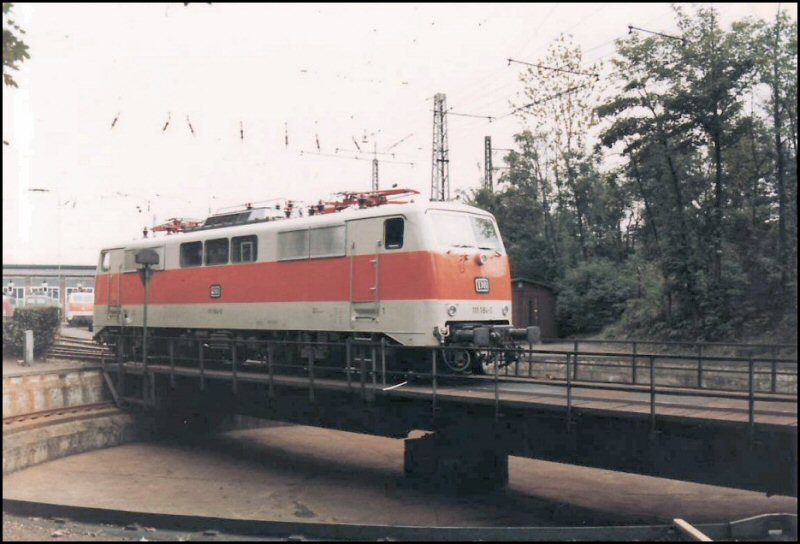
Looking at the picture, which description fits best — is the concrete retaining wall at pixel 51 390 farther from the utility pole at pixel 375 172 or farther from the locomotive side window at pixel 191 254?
the utility pole at pixel 375 172

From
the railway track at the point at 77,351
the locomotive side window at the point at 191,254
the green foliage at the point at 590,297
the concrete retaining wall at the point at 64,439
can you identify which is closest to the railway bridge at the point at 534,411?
the concrete retaining wall at the point at 64,439

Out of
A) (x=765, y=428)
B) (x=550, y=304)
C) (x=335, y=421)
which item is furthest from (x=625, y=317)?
(x=765, y=428)

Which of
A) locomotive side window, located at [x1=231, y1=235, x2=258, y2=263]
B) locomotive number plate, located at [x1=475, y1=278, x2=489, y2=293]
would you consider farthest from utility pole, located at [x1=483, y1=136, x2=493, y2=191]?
locomotive number plate, located at [x1=475, y1=278, x2=489, y2=293]

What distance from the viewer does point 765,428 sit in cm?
897

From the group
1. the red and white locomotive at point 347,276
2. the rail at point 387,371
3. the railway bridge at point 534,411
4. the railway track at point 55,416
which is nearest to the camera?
the railway bridge at point 534,411

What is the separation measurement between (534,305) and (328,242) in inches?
615

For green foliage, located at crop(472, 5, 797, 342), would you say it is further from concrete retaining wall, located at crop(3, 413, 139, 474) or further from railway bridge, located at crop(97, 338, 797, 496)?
concrete retaining wall, located at crop(3, 413, 139, 474)

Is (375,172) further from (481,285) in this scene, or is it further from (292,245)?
(481,285)

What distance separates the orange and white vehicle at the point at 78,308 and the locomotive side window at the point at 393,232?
3268cm

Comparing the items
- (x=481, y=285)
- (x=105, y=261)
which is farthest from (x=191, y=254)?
(x=481, y=285)

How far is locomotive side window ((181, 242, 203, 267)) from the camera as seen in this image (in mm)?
18984

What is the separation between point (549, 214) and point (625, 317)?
345 inches

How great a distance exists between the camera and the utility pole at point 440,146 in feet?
76.1

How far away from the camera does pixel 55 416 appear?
1894 cm
